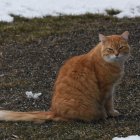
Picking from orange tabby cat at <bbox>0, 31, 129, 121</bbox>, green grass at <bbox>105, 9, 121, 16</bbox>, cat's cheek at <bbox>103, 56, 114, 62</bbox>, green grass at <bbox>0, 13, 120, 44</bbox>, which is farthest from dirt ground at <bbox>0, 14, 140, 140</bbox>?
cat's cheek at <bbox>103, 56, 114, 62</bbox>

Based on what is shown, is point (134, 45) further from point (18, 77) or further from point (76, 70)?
point (76, 70)

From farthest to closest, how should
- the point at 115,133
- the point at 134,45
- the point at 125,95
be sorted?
the point at 134,45 → the point at 125,95 → the point at 115,133

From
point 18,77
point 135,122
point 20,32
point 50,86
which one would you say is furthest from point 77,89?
point 20,32

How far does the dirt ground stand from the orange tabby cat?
A: 0.13 m

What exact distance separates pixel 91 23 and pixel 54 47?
291cm

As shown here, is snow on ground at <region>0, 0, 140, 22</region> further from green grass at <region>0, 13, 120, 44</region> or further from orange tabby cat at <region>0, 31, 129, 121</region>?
orange tabby cat at <region>0, 31, 129, 121</region>

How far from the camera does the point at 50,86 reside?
1041 cm

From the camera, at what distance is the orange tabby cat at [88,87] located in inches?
305

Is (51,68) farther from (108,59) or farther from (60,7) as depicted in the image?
(60,7)

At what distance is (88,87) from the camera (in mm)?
7832

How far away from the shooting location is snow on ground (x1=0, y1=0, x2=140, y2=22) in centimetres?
1766

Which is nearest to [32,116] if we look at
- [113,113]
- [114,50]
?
[113,113]

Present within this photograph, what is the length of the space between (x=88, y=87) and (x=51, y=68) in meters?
4.01

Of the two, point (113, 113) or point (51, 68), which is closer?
point (113, 113)
